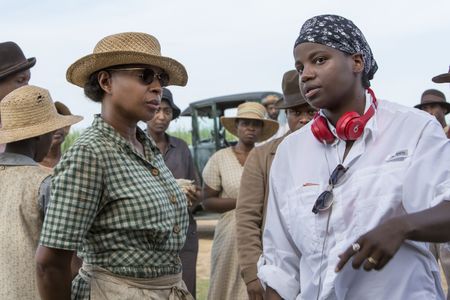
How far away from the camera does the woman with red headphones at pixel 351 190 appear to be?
97.5 inches

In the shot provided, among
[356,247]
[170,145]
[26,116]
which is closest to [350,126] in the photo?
[356,247]

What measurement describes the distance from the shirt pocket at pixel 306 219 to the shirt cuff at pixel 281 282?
0.18 m

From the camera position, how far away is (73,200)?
2.94 metres

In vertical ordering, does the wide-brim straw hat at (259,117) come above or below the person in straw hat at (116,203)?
below

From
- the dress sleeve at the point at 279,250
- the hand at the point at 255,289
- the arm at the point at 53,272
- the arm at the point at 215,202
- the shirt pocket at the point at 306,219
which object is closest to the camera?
the shirt pocket at the point at 306,219

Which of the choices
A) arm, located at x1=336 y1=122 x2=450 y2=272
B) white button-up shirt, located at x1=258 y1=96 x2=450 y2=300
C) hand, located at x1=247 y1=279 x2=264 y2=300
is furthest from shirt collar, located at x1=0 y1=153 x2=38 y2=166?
arm, located at x1=336 y1=122 x2=450 y2=272

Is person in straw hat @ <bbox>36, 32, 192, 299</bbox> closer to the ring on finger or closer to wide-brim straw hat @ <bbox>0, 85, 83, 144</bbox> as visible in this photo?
wide-brim straw hat @ <bbox>0, 85, 83, 144</bbox>

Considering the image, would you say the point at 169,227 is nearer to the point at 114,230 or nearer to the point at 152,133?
the point at 114,230

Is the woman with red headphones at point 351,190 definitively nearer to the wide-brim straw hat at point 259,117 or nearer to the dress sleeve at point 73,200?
the dress sleeve at point 73,200

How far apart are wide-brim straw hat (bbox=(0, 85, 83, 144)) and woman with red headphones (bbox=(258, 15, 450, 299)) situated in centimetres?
150

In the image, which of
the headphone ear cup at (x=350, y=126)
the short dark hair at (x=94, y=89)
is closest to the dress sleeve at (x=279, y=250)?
the headphone ear cup at (x=350, y=126)

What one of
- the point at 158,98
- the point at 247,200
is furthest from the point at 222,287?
the point at 158,98

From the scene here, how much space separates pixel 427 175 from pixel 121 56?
150cm

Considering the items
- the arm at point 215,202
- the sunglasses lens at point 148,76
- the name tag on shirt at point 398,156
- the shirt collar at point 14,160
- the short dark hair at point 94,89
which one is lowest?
the arm at point 215,202
